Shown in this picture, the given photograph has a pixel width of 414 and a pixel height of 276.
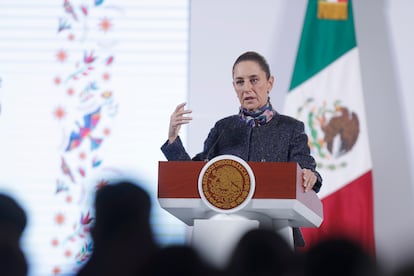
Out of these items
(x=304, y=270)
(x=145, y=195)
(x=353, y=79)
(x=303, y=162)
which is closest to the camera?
(x=304, y=270)

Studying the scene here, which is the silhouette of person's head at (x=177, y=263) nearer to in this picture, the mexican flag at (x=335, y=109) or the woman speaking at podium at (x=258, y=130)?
the woman speaking at podium at (x=258, y=130)

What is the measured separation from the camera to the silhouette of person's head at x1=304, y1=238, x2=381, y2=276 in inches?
60.9

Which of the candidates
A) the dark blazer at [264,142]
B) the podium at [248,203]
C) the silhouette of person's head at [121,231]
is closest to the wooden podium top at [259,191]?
the podium at [248,203]

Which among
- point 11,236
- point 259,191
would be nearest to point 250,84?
point 259,191

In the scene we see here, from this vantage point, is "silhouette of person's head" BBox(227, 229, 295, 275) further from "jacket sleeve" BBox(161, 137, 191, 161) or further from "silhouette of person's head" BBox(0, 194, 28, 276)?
"jacket sleeve" BBox(161, 137, 191, 161)

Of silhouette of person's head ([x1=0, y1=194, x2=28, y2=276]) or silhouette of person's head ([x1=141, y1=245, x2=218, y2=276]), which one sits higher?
silhouette of person's head ([x1=141, y1=245, x2=218, y2=276])

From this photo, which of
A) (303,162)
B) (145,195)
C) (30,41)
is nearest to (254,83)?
(303,162)

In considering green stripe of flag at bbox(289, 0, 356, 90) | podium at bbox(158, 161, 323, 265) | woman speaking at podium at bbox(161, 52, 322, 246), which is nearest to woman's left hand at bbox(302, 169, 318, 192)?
podium at bbox(158, 161, 323, 265)

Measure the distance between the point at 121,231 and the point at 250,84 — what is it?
6.99 ft

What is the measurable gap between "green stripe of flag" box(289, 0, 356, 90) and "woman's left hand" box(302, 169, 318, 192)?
2694mm

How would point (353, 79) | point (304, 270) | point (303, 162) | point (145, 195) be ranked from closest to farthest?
point (304, 270) < point (145, 195) < point (303, 162) < point (353, 79)

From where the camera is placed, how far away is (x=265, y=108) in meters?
3.98

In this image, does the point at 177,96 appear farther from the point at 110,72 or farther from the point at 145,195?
the point at 145,195

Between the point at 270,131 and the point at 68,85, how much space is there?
2668 millimetres
